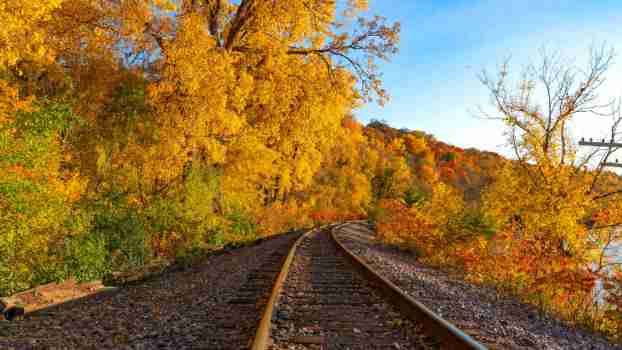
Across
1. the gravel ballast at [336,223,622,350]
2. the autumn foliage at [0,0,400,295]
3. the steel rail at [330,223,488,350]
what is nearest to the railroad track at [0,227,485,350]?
the steel rail at [330,223,488,350]

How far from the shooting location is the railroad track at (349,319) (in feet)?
14.1

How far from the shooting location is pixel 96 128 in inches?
560

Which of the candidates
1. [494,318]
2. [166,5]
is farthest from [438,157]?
[494,318]

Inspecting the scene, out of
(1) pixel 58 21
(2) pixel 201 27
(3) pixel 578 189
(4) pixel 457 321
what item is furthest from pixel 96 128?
(3) pixel 578 189

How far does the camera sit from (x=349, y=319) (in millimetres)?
5277

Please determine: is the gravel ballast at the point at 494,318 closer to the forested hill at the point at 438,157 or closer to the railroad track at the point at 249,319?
the railroad track at the point at 249,319

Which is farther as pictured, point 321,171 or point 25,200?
point 321,171

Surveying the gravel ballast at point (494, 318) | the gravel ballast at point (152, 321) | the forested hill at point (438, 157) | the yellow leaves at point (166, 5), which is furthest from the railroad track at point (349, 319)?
the forested hill at point (438, 157)

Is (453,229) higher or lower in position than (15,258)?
higher

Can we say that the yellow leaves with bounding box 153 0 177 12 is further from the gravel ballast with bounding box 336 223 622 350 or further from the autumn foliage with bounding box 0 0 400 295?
the gravel ballast with bounding box 336 223 622 350

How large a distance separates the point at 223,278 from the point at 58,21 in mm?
9878

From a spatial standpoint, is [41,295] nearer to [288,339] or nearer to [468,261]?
[288,339]

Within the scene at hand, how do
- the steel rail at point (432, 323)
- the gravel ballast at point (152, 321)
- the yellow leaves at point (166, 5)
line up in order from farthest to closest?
the yellow leaves at point (166, 5), the gravel ballast at point (152, 321), the steel rail at point (432, 323)

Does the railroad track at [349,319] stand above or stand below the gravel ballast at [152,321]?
above
